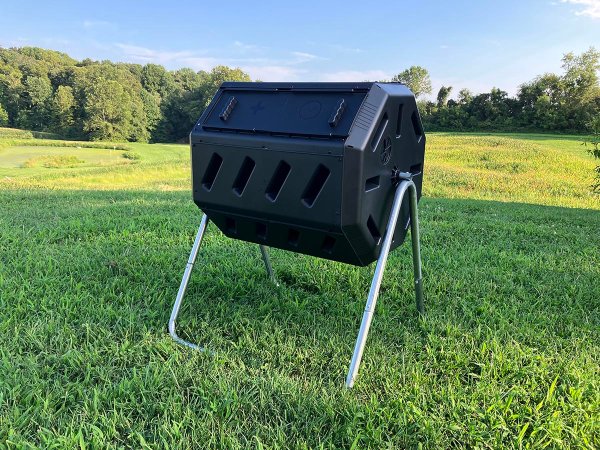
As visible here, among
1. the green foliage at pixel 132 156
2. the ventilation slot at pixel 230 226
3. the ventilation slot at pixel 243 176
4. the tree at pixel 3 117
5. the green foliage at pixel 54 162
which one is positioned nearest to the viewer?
the ventilation slot at pixel 243 176

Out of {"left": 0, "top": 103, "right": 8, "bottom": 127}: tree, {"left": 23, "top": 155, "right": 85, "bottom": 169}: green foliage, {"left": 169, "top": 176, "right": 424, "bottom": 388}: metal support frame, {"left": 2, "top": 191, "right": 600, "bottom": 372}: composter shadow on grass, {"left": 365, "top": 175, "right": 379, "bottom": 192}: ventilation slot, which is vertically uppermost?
{"left": 365, "top": 175, "right": 379, "bottom": 192}: ventilation slot

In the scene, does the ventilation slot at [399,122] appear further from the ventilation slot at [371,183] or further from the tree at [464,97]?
the tree at [464,97]

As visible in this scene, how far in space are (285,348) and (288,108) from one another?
1.17 meters

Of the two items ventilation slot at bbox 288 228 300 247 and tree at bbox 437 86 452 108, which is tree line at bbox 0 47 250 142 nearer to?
tree at bbox 437 86 452 108

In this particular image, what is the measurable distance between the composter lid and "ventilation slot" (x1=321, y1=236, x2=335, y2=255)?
0.47 metres

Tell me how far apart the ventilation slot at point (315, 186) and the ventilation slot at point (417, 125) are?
0.65 meters

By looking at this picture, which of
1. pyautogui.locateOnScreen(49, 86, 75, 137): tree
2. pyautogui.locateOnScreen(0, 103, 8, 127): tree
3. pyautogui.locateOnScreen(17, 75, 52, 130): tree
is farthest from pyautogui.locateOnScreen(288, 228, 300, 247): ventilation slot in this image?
pyautogui.locateOnScreen(0, 103, 8, 127): tree

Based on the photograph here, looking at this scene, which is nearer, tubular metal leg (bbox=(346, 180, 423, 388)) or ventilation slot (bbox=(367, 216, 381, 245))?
tubular metal leg (bbox=(346, 180, 423, 388))

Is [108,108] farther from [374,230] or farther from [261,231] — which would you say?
[374,230]

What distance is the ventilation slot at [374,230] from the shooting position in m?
1.90

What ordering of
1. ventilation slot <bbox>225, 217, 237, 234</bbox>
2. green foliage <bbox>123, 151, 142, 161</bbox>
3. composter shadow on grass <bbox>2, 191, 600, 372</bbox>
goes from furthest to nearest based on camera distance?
green foliage <bbox>123, 151, 142, 161</bbox>
composter shadow on grass <bbox>2, 191, 600, 372</bbox>
ventilation slot <bbox>225, 217, 237, 234</bbox>

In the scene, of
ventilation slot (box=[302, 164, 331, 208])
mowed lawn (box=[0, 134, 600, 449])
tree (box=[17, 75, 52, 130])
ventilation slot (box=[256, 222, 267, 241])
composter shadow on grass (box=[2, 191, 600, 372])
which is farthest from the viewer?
tree (box=[17, 75, 52, 130])

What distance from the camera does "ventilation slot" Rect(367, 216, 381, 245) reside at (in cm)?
190

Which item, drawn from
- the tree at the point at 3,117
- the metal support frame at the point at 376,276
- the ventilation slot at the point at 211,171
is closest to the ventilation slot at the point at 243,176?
the ventilation slot at the point at 211,171
